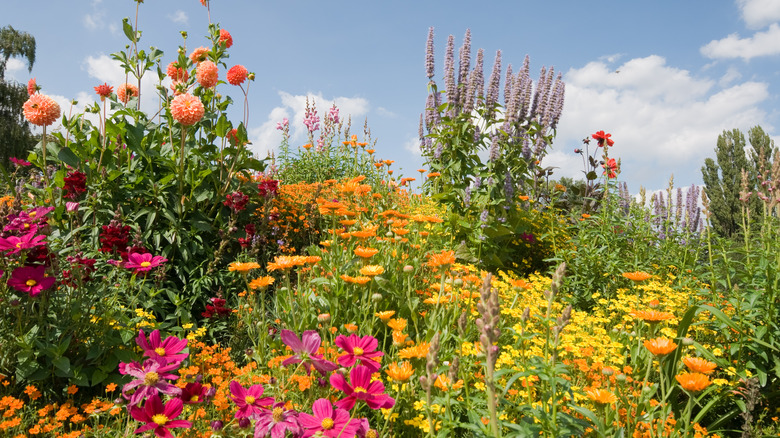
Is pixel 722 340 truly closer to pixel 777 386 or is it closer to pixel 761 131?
pixel 777 386

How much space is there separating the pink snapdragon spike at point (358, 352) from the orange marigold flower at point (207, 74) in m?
2.88

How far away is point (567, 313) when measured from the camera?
1181mm

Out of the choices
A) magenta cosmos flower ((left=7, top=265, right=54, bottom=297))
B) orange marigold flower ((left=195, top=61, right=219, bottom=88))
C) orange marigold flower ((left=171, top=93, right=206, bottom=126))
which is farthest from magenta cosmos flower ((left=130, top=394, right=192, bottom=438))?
orange marigold flower ((left=195, top=61, right=219, bottom=88))

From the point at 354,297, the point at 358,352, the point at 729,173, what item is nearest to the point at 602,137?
the point at 354,297

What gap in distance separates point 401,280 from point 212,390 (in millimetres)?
1514

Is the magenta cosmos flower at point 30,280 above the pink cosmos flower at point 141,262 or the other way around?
the other way around

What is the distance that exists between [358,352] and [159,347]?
76 cm

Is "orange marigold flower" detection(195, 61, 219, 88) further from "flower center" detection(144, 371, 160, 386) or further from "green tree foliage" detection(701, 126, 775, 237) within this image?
"green tree foliage" detection(701, 126, 775, 237)

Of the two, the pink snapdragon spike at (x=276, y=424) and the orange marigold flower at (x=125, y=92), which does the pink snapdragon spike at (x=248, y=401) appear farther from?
the orange marigold flower at (x=125, y=92)

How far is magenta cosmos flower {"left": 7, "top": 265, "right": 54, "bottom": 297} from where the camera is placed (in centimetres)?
204

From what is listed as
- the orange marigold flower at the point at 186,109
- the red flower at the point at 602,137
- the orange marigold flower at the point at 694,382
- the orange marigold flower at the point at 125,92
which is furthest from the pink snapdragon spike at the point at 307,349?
the red flower at the point at 602,137

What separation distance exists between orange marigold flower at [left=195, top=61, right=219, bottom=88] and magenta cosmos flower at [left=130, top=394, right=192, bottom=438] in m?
2.82

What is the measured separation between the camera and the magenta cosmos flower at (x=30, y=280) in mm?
2037

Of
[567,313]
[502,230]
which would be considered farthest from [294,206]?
[567,313]
